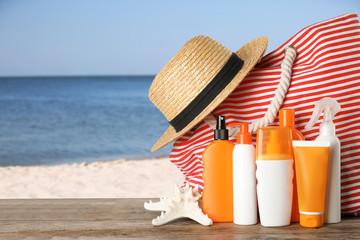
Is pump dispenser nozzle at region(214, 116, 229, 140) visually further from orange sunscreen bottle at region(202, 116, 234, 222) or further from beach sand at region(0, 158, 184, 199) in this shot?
beach sand at region(0, 158, 184, 199)

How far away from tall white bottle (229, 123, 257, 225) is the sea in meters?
4.27

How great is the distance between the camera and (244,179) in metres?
0.74

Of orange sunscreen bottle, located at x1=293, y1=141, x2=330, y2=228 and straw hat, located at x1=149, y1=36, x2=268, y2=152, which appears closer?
orange sunscreen bottle, located at x1=293, y1=141, x2=330, y2=228

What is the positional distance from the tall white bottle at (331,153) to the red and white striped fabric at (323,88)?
45mm

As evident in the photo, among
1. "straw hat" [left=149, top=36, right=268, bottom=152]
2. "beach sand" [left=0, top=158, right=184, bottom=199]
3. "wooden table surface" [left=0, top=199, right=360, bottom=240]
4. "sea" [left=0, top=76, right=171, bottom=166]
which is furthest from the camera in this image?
"sea" [left=0, top=76, right=171, bottom=166]

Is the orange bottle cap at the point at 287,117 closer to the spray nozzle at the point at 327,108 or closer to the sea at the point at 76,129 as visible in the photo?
the spray nozzle at the point at 327,108

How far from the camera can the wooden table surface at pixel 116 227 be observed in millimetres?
706

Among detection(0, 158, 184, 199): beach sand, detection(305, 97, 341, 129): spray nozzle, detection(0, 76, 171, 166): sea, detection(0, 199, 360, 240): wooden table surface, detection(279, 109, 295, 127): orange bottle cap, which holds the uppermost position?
detection(305, 97, 341, 129): spray nozzle

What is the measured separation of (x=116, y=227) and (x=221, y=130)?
27 cm

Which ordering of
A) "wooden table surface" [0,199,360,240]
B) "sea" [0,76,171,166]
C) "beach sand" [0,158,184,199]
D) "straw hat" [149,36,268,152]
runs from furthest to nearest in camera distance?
"sea" [0,76,171,166]
"beach sand" [0,158,184,199]
"straw hat" [149,36,268,152]
"wooden table surface" [0,199,360,240]

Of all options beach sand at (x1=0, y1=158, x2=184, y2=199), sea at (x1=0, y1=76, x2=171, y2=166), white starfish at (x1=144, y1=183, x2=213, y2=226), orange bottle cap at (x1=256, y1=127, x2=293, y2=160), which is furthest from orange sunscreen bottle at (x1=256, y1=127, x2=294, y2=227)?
sea at (x1=0, y1=76, x2=171, y2=166)

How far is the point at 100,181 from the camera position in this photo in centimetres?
353

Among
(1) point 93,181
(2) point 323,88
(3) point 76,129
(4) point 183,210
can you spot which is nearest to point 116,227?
(4) point 183,210

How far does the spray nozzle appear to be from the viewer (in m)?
0.74
